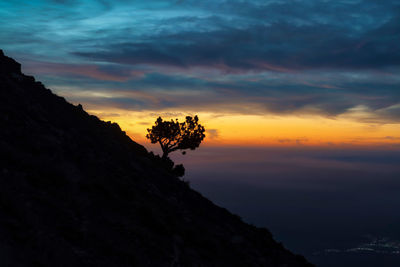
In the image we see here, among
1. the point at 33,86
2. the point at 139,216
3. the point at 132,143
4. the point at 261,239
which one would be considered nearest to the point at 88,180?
the point at 139,216

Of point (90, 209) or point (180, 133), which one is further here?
point (180, 133)

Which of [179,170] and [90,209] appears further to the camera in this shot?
[179,170]

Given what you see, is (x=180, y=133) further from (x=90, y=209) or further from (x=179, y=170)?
(x=90, y=209)

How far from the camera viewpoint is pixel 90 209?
50.0 ft

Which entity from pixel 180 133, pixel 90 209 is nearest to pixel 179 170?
pixel 180 133

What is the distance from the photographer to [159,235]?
1672cm

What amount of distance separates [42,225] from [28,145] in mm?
8033

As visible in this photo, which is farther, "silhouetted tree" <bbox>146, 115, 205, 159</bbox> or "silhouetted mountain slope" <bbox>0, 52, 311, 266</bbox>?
"silhouetted tree" <bbox>146, 115, 205, 159</bbox>

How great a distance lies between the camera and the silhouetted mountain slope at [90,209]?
37.3 feet

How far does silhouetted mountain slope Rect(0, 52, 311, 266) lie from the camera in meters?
11.4

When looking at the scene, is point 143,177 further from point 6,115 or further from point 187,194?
point 6,115

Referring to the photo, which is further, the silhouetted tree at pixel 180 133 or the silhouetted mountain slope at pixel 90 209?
the silhouetted tree at pixel 180 133

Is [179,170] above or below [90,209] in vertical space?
above

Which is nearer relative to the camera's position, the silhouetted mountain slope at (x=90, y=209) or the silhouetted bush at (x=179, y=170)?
the silhouetted mountain slope at (x=90, y=209)
